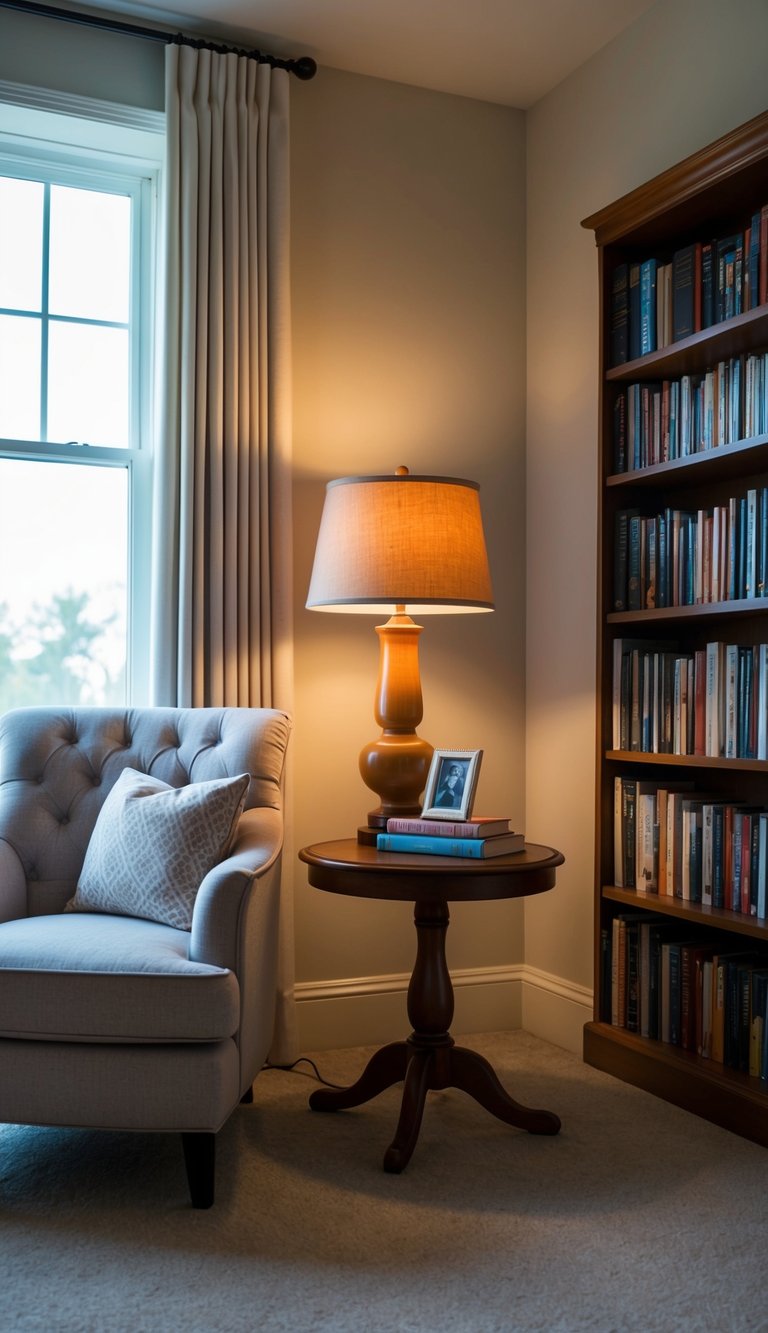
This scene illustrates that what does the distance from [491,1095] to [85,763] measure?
3.88 ft

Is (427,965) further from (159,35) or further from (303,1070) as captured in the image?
(159,35)

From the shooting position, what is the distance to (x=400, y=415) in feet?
10.7

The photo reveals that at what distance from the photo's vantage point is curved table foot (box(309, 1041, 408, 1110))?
8.24ft

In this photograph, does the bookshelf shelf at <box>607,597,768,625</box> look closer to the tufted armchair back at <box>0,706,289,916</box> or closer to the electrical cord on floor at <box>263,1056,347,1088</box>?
the tufted armchair back at <box>0,706,289,916</box>

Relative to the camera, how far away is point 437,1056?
2.43 m

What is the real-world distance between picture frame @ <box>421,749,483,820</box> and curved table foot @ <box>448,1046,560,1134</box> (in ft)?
1.70

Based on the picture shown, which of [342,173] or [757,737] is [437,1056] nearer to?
[757,737]

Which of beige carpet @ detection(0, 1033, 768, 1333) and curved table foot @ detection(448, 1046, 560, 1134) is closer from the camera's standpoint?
beige carpet @ detection(0, 1033, 768, 1333)

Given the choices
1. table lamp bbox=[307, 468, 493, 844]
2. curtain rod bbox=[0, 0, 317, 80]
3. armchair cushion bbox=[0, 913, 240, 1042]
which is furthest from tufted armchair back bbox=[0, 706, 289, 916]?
curtain rod bbox=[0, 0, 317, 80]

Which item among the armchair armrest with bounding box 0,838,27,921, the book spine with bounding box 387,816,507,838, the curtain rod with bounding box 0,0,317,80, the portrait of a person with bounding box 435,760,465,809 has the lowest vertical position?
the armchair armrest with bounding box 0,838,27,921

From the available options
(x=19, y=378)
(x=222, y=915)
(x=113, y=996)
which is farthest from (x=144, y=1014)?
(x=19, y=378)

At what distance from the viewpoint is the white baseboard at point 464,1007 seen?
3.09 metres

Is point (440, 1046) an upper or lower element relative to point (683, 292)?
lower

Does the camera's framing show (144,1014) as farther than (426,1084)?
No
